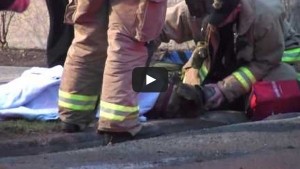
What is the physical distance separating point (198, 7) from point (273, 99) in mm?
872

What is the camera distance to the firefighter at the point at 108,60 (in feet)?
19.6

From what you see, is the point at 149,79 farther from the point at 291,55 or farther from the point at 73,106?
the point at 291,55

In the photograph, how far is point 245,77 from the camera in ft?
24.1

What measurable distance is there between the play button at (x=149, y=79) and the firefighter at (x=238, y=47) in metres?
0.24

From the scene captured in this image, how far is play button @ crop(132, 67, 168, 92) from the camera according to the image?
609cm

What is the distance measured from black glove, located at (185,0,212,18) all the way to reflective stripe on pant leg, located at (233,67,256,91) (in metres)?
0.50

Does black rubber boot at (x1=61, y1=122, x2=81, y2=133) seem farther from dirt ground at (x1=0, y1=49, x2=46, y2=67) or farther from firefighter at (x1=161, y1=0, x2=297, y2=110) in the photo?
dirt ground at (x1=0, y1=49, x2=46, y2=67)

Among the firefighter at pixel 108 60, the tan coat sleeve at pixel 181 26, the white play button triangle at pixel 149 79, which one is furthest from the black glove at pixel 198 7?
the firefighter at pixel 108 60

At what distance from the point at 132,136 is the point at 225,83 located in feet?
4.47

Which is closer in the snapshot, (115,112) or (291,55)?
(115,112)

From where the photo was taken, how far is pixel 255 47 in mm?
7352

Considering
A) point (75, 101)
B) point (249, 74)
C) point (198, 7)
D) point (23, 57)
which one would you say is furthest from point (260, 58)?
point (23, 57)

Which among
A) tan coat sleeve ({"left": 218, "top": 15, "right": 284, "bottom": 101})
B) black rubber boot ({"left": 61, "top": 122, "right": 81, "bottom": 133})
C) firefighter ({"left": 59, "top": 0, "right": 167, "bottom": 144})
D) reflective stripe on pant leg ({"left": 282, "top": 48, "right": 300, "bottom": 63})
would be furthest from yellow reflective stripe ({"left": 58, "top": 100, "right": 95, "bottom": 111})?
reflective stripe on pant leg ({"left": 282, "top": 48, "right": 300, "bottom": 63})

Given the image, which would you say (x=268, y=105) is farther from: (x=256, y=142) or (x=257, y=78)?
(x=256, y=142)
